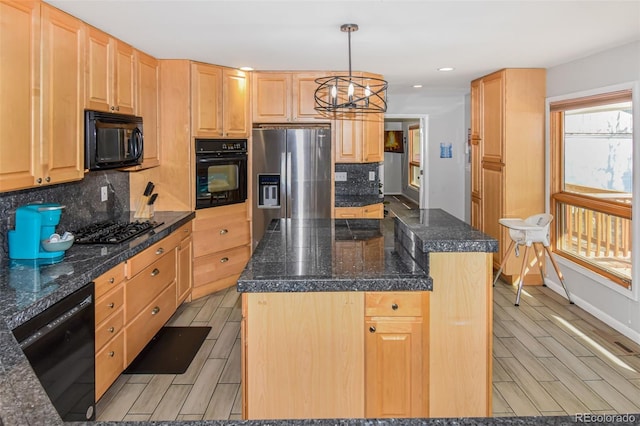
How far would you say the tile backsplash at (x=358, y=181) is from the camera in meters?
5.56

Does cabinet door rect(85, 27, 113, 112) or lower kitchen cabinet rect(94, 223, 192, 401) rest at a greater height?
cabinet door rect(85, 27, 113, 112)

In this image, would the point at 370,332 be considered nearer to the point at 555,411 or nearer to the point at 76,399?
the point at 555,411

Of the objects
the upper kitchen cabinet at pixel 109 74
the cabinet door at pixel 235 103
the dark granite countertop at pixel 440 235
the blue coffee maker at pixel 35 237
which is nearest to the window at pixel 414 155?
the cabinet door at pixel 235 103

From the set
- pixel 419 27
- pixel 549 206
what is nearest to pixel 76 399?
pixel 419 27

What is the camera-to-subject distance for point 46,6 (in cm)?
258

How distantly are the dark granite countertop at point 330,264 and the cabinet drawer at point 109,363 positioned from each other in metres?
1.01

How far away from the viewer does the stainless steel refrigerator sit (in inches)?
196

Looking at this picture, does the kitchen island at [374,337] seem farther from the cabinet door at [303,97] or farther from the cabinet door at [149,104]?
the cabinet door at [303,97]

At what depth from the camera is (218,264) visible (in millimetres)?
4746

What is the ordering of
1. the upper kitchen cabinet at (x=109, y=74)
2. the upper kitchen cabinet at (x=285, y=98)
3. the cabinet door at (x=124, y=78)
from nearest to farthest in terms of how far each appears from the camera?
the upper kitchen cabinet at (x=109, y=74) → the cabinet door at (x=124, y=78) → the upper kitchen cabinet at (x=285, y=98)

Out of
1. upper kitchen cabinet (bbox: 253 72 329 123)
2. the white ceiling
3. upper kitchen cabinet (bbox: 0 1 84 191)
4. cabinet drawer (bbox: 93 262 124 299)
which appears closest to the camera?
upper kitchen cabinet (bbox: 0 1 84 191)

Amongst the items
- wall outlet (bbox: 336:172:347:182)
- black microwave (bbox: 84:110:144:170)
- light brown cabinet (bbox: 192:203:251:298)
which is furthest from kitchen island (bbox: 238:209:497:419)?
wall outlet (bbox: 336:172:347:182)

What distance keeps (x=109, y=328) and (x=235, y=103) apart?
278cm

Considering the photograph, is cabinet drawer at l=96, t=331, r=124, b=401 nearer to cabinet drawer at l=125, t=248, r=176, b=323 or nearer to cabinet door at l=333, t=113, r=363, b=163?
cabinet drawer at l=125, t=248, r=176, b=323
